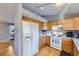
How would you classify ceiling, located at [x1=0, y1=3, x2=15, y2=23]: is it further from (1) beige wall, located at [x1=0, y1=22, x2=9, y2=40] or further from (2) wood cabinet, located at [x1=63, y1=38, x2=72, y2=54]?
(2) wood cabinet, located at [x1=63, y1=38, x2=72, y2=54]

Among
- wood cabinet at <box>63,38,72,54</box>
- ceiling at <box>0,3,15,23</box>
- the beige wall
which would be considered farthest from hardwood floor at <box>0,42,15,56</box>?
wood cabinet at <box>63,38,72,54</box>

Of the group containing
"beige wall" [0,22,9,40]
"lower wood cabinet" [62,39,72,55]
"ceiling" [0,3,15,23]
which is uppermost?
"ceiling" [0,3,15,23]

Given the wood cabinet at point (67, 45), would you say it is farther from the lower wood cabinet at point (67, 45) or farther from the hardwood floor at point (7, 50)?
the hardwood floor at point (7, 50)

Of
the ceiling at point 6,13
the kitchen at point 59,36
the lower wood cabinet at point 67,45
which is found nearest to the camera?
the ceiling at point 6,13

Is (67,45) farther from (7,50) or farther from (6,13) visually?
(6,13)

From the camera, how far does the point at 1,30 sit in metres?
1.39

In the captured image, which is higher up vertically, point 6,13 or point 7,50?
point 6,13

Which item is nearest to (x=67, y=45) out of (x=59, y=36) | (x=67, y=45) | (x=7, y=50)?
(x=67, y=45)

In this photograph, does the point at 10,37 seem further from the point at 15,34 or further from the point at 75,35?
the point at 75,35

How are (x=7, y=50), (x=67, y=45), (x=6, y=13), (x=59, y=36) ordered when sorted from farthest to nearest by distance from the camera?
1. (x=67, y=45)
2. (x=59, y=36)
3. (x=7, y=50)
4. (x=6, y=13)

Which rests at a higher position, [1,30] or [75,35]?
[1,30]

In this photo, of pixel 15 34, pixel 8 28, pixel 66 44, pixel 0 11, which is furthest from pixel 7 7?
pixel 66 44

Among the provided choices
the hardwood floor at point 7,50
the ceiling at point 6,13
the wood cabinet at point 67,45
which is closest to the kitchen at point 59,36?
the wood cabinet at point 67,45

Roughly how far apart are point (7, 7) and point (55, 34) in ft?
4.39
